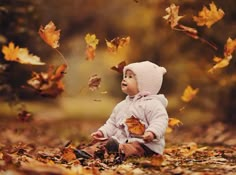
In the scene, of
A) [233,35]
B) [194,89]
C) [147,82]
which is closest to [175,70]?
[194,89]

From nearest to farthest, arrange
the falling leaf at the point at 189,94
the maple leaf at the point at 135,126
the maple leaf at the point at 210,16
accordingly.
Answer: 1. the maple leaf at the point at 135,126
2. the maple leaf at the point at 210,16
3. the falling leaf at the point at 189,94

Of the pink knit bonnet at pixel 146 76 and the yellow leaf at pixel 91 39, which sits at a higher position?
the yellow leaf at pixel 91 39

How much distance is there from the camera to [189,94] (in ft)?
14.1

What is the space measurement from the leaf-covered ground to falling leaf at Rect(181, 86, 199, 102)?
0.75ft

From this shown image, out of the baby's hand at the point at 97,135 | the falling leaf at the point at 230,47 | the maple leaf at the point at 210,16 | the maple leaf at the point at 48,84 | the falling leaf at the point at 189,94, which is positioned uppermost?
the maple leaf at the point at 210,16

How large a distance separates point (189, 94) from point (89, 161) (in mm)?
1728

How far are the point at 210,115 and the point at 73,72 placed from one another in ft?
3.59

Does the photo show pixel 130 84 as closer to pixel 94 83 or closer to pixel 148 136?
pixel 148 136

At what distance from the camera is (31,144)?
3809 mm

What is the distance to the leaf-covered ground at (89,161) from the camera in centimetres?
253

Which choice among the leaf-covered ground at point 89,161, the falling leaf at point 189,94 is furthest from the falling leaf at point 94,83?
the falling leaf at point 189,94

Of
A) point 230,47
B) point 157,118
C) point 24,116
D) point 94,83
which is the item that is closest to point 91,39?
point 94,83

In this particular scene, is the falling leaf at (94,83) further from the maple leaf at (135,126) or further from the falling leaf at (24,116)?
the falling leaf at (24,116)

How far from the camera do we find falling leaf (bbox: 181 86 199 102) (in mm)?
4285
